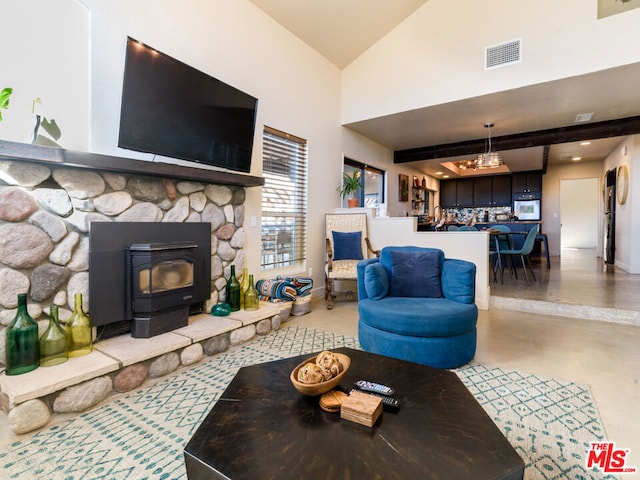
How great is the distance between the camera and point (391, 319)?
2.41 meters

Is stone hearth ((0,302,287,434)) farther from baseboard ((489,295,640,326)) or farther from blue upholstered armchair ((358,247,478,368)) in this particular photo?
baseboard ((489,295,640,326))

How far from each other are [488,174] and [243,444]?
10.2 m

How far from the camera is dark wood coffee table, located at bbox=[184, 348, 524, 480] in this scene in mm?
913

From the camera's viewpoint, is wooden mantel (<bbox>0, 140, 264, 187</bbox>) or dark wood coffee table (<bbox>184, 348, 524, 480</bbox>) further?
wooden mantel (<bbox>0, 140, 264, 187</bbox>)

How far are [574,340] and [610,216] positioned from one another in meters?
5.85

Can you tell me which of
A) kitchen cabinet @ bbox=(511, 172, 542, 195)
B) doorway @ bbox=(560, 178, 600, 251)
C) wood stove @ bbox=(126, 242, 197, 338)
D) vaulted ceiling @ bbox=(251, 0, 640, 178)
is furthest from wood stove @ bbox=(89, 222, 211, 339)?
doorway @ bbox=(560, 178, 600, 251)

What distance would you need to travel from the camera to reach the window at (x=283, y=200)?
13.2 feet

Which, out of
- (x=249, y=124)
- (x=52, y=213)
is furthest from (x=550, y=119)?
(x=52, y=213)

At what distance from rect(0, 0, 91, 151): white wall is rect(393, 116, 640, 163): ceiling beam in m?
5.75

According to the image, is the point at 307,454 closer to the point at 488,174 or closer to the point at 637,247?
the point at 637,247

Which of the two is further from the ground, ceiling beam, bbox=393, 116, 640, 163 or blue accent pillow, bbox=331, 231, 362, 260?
ceiling beam, bbox=393, 116, 640, 163

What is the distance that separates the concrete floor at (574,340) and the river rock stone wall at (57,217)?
1924mm

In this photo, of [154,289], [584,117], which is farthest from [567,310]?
[154,289]

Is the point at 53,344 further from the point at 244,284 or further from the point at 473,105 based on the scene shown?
the point at 473,105
